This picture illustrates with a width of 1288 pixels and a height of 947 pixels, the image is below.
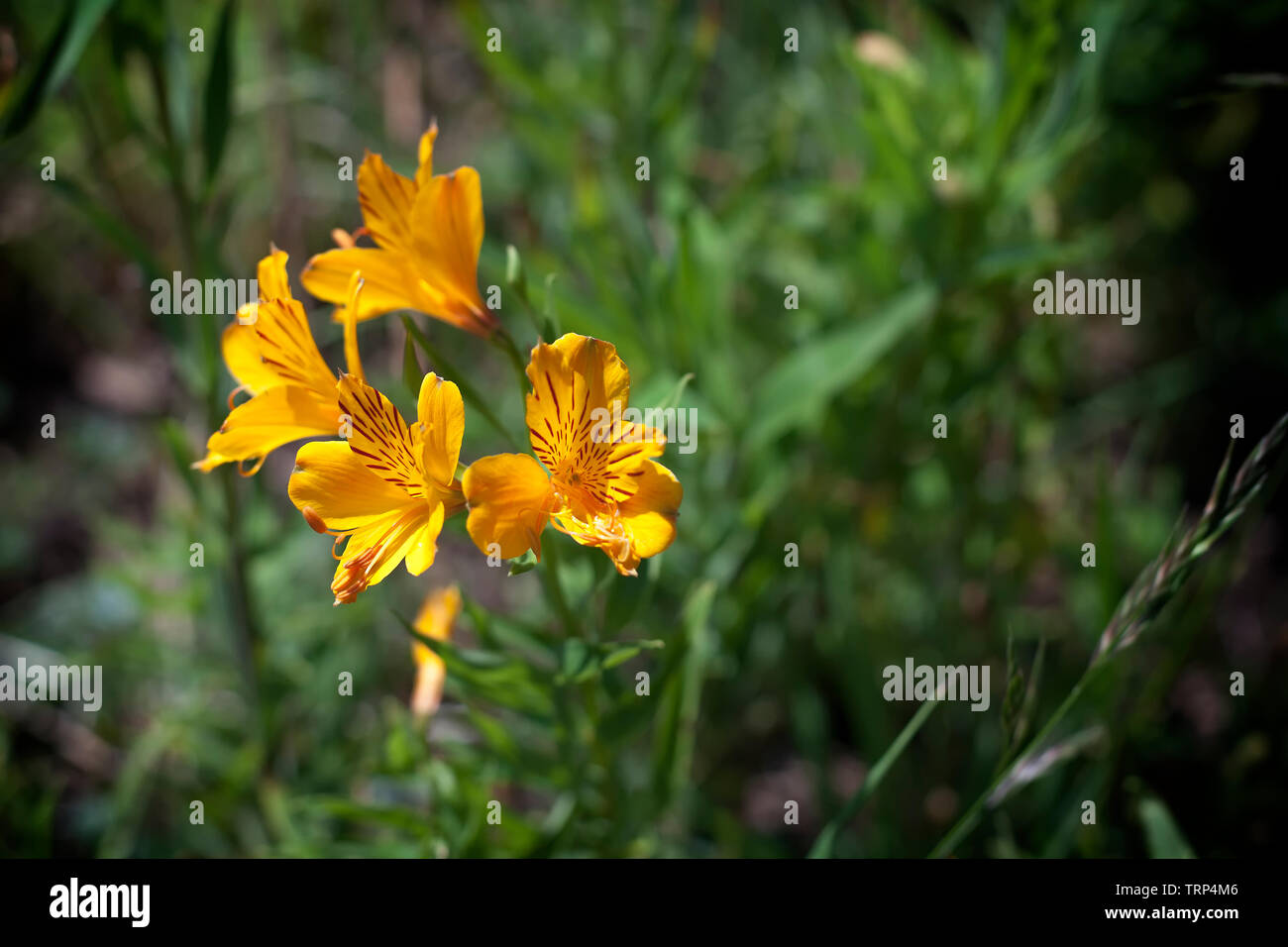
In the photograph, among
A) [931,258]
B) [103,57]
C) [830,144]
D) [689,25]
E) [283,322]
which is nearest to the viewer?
[283,322]

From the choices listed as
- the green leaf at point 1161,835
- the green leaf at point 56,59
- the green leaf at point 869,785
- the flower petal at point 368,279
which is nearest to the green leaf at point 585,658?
the green leaf at point 869,785

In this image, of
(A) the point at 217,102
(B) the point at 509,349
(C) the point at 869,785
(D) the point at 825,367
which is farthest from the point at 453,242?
(C) the point at 869,785

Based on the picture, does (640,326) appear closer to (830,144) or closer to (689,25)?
(830,144)

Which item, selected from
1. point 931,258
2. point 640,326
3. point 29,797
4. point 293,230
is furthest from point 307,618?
point 931,258

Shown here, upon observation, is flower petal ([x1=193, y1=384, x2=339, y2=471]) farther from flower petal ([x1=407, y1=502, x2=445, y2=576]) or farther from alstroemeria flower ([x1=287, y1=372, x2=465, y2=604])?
flower petal ([x1=407, y1=502, x2=445, y2=576])

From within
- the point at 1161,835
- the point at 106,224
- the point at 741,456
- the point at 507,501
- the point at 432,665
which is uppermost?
the point at 106,224

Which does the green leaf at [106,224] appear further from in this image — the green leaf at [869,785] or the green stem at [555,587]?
the green leaf at [869,785]

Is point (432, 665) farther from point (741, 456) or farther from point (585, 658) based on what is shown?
point (741, 456)
